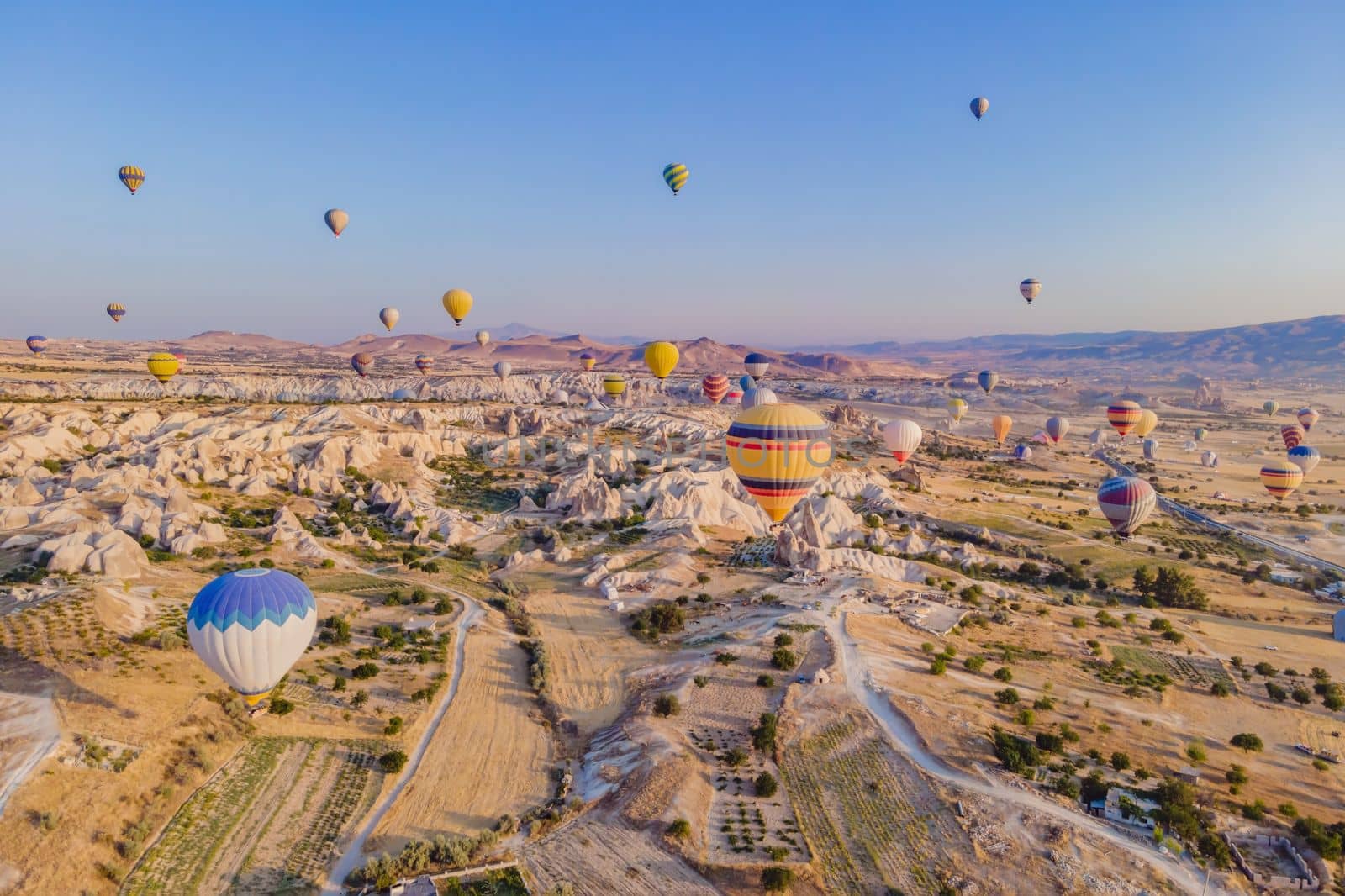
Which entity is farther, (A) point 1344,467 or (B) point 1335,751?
(A) point 1344,467

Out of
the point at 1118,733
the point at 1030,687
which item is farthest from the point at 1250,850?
the point at 1030,687

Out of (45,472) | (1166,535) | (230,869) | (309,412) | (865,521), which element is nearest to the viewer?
(230,869)

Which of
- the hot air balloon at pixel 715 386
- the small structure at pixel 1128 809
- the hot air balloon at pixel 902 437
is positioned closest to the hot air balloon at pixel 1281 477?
the hot air balloon at pixel 902 437

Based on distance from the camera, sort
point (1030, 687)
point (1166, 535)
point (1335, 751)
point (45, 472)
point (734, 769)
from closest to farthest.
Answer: point (734, 769)
point (1335, 751)
point (1030, 687)
point (45, 472)
point (1166, 535)

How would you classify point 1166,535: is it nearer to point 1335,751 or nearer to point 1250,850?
point 1335,751

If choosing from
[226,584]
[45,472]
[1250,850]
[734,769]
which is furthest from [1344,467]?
[45,472]

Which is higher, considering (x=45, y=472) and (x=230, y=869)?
(x=45, y=472)

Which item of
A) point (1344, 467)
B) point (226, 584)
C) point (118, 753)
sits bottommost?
point (1344, 467)

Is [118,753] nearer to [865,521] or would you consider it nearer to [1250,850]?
[1250,850]
